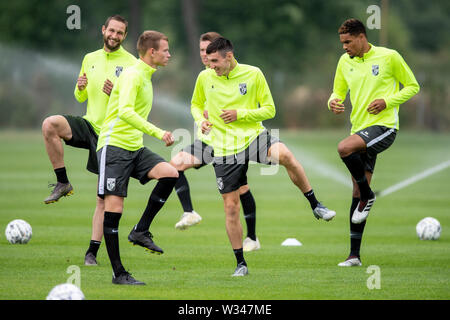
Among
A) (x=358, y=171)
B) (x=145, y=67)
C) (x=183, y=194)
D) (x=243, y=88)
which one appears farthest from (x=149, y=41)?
(x=183, y=194)

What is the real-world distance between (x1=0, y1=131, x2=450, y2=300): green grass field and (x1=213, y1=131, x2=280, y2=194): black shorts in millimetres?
996

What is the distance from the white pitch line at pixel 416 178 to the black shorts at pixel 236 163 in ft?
31.9

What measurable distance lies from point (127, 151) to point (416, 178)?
15389 mm

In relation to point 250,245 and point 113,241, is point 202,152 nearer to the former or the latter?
point 250,245

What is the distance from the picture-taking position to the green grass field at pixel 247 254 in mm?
8398

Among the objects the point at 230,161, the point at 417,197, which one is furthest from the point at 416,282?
the point at 417,197

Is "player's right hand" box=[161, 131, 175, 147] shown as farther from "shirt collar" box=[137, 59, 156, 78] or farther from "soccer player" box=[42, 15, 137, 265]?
"soccer player" box=[42, 15, 137, 265]

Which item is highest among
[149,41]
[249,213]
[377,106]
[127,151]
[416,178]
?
[149,41]

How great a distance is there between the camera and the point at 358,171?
31.9 ft

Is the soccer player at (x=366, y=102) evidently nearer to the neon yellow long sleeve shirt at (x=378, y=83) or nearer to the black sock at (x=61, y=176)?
the neon yellow long sleeve shirt at (x=378, y=83)

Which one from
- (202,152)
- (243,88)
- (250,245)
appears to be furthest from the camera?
(202,152)

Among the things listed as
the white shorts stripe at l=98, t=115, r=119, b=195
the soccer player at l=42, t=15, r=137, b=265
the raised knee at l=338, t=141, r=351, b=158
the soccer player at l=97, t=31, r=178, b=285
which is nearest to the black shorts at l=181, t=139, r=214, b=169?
the soccer player at l=42, t=15, r=137, b=265

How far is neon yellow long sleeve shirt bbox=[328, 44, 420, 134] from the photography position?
9.76 m

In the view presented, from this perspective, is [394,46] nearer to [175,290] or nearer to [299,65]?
[299,65]
